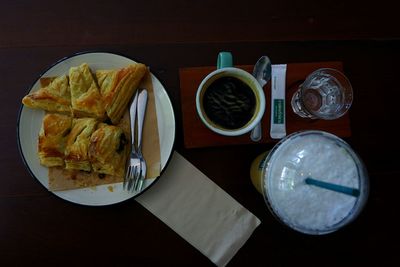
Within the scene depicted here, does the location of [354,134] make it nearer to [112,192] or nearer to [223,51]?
[223,51]

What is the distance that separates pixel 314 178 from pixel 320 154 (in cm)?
5

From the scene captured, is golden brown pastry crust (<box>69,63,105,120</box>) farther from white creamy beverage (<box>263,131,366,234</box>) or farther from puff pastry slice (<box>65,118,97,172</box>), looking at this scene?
white creamy beverage (<box>263,131,366,234</box>)

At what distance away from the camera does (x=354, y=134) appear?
0.81m

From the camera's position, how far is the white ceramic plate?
699 mm

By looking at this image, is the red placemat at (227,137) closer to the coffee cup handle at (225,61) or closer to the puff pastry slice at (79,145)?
the coffee cup handle at (225,61)

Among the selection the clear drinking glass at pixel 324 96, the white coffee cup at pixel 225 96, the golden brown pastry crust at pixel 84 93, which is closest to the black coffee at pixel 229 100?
the white coffee cup at pixel 225 96

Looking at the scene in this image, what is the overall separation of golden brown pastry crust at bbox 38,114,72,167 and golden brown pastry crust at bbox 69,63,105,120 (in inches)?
1.8

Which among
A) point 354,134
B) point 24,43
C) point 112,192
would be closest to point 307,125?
point 354,134

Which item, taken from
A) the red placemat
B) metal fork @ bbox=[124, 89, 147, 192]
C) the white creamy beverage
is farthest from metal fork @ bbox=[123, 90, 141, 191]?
the white creamy beverage

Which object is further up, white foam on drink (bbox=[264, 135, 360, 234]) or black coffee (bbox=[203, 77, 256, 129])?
black coffee (bbox=[203, 77, 256, 129])

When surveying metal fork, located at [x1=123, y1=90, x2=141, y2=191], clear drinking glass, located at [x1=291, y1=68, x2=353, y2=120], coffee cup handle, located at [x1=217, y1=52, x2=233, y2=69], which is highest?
coffee cup handle, located at [x1=217, y1=52, x2=233, y2=69]

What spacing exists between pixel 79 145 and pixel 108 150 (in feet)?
0.21

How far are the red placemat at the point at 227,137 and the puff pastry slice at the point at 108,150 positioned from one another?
0.15m

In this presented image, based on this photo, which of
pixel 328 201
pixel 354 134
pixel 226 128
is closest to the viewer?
pixel 328 201
